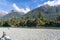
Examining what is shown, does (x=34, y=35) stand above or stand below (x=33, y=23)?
below

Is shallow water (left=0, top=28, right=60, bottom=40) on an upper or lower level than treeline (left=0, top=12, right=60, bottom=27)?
lower

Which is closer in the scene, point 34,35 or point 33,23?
point 34,35

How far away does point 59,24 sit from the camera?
9056 centimetres

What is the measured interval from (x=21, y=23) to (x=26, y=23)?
117 inches

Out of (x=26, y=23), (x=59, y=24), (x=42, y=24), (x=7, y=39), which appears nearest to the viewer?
(x=7, y=39)

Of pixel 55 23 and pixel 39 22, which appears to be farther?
pixel 39 22

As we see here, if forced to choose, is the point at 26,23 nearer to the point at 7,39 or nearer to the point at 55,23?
the point at 55,23

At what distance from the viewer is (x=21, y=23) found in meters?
105

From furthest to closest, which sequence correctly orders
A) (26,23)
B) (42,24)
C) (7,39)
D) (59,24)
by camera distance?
(26,23), (42,24), (59,24), (7,39)

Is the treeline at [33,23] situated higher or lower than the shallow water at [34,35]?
higher

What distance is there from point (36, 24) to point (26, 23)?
6.94 m

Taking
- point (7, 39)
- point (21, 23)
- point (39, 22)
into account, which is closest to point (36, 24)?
point (39, 22)

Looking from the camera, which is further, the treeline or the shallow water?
the treeline

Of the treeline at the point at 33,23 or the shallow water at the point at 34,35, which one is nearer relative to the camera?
the shallow water at the point at 34,35
